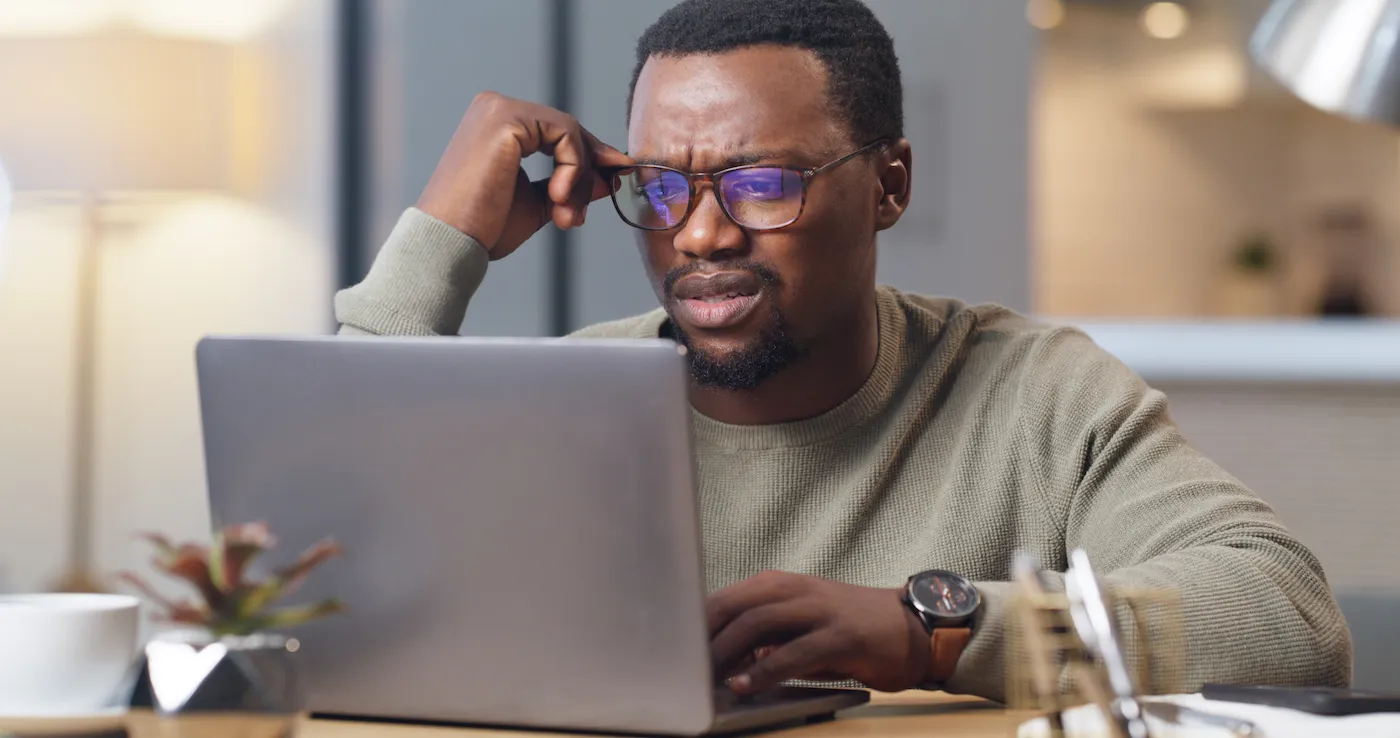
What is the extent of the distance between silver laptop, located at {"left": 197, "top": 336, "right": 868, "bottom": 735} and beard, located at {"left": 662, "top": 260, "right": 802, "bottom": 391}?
533 millimetres

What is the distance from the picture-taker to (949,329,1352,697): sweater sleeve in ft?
3.39

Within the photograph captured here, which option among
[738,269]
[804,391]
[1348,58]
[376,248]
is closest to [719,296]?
[738,269]

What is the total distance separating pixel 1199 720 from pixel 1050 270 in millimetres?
3857

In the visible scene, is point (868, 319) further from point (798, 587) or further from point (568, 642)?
point (568, 642)

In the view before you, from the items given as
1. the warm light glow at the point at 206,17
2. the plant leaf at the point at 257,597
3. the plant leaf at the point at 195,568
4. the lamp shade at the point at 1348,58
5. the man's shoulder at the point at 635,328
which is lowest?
the plant leaf at the point at 257,597

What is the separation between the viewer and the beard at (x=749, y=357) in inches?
53.9

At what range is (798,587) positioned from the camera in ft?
3.11

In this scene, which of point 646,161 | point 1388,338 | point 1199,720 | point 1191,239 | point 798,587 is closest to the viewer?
point 1199,720

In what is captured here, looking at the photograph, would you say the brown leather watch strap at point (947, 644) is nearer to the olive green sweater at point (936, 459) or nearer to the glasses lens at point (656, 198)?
the olive green sweater at point (936, 459)

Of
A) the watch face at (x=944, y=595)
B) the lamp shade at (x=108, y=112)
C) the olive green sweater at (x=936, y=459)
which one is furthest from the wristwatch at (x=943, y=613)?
the lamp shade at (x=108, y=112)

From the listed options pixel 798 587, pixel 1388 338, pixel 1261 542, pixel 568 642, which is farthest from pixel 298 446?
→ pixel 1388 338

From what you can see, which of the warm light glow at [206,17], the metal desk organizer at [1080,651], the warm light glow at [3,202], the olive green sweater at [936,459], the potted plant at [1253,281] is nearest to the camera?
the metal desk organizer at [1080,651]

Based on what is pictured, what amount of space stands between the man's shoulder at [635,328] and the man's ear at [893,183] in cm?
25

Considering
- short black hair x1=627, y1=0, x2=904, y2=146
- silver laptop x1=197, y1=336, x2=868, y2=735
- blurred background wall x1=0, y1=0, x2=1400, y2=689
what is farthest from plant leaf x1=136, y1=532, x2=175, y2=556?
blurred background wall x1=0, y1=0, x2=1400, y2=689
